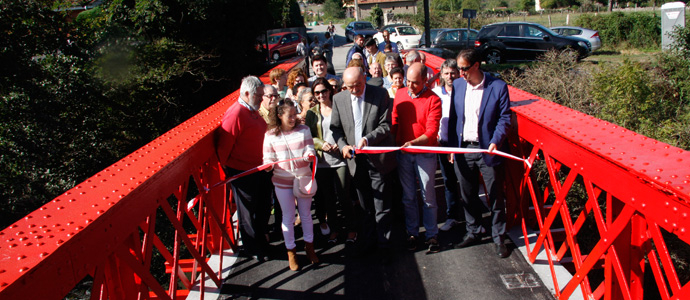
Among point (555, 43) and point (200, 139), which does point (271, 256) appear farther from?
point (555, 43)

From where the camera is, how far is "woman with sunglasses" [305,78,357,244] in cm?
459

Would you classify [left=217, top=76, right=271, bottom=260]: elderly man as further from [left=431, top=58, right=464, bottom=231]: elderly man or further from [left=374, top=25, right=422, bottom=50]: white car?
[left=374, top=25, right=422, bottom=50]: white car

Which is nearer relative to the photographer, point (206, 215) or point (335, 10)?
point (206, 215)

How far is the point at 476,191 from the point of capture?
4.41m

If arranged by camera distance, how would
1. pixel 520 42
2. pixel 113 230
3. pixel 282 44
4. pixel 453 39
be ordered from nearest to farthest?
pixel 113 230
pixel 520 42
pixel 453 39
pixel 282 44

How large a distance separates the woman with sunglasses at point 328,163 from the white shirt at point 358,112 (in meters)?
0.24

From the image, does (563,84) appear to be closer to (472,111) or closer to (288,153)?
(472,111)

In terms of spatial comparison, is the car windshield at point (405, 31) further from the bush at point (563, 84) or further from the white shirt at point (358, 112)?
the white shirt at point (358, 112)

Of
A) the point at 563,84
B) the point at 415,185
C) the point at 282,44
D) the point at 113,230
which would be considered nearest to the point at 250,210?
the point at 415,185

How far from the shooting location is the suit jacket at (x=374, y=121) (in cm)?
421

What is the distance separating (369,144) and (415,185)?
64 centimetres

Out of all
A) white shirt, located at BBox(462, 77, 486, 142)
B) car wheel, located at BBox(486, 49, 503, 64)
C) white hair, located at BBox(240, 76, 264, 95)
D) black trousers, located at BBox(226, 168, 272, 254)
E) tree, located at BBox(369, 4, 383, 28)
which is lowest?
black trousers, located at BBox(226, 168, 272, 254)

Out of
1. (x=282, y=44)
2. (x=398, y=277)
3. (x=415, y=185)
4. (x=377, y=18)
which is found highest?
(x=377, y=18)

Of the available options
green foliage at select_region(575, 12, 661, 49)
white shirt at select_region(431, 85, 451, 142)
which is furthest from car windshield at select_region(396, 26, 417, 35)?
white shirt at select_region(431, 85, 451, 142)
